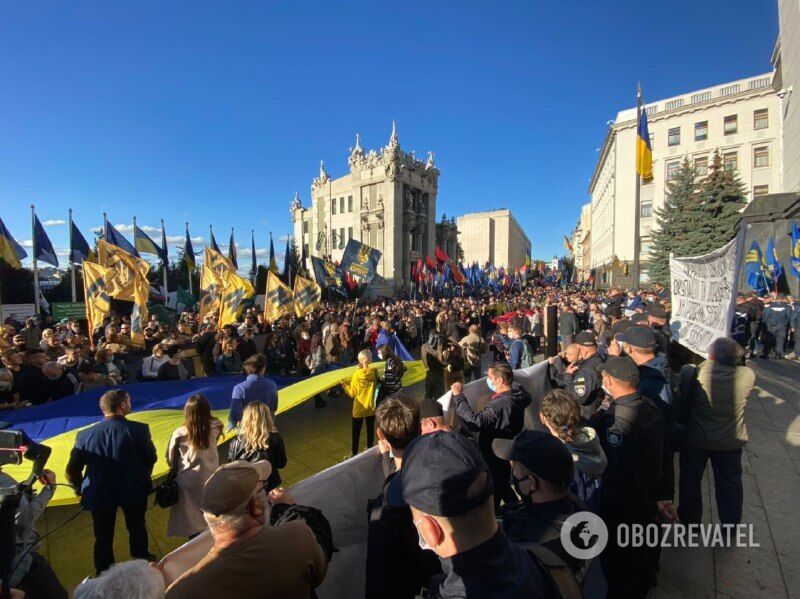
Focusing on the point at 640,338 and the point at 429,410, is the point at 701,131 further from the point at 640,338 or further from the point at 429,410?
the point at 429,410

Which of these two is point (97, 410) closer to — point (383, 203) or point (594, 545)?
point (594, 545)

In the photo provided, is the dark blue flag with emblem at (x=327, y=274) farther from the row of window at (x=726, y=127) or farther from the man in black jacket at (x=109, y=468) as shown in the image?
the row of window at (x=726, y=127)

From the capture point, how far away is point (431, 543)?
1.36 meters

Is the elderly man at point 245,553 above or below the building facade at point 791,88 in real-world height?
below

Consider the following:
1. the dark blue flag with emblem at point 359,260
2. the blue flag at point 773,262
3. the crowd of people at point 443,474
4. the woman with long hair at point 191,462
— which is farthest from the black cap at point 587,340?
the dark blue flag with emblem at point 359,260

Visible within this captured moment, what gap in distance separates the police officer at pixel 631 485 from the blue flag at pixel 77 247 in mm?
19244

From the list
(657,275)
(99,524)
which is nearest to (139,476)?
(99,524)

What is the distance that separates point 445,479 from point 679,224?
3213cm

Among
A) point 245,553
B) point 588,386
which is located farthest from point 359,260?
point 245,553

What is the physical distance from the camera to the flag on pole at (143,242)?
760 inches

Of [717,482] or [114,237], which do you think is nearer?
[717,482]

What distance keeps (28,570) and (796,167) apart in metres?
30.4

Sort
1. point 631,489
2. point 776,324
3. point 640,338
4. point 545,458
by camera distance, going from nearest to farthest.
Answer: point 545,458
point 631,489
point 640,338
point 776,324

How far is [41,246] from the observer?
589 inches
